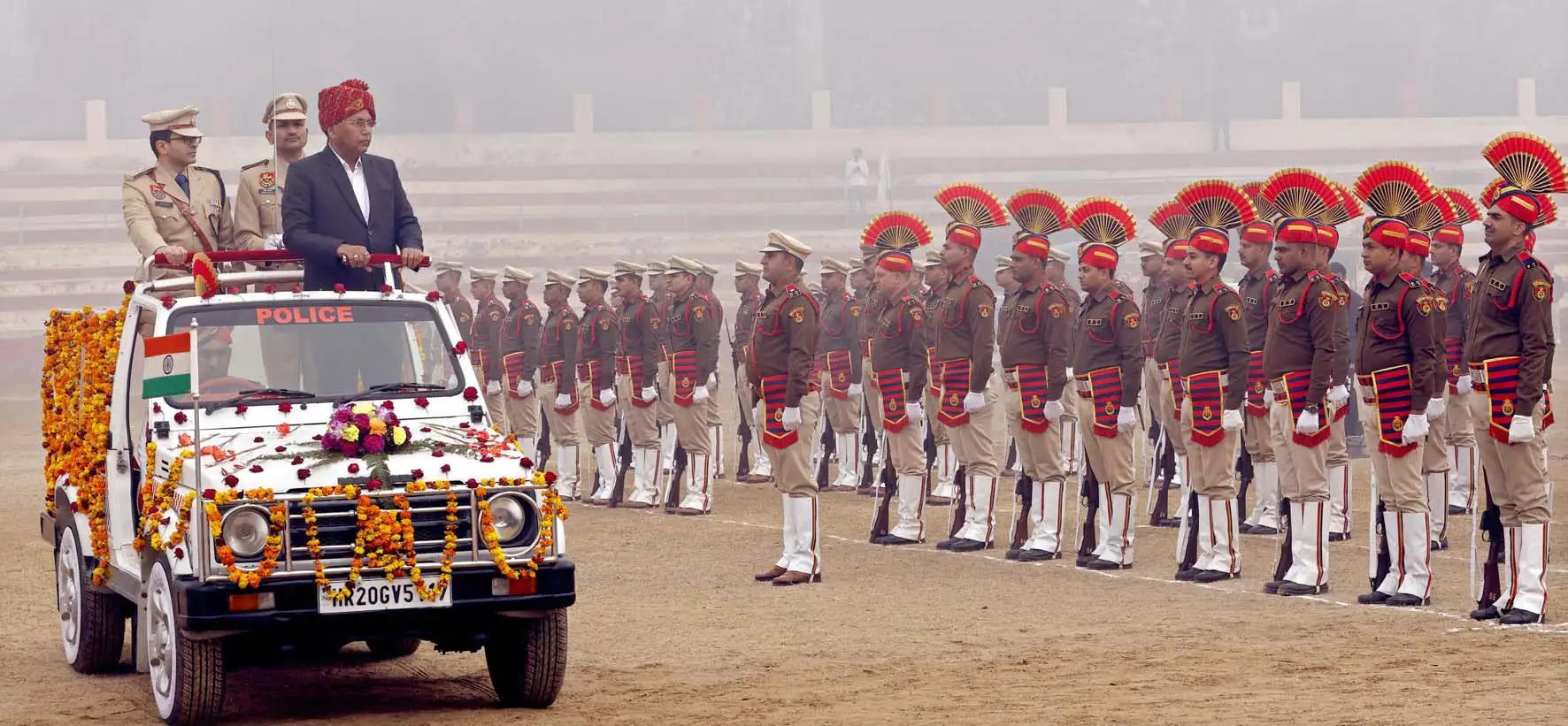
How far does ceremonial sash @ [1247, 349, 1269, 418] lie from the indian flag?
22.7ft

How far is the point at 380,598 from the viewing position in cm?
874

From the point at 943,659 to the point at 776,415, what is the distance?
10.8 ft

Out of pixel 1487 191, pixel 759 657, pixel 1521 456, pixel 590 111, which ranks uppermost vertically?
pixel 590 111

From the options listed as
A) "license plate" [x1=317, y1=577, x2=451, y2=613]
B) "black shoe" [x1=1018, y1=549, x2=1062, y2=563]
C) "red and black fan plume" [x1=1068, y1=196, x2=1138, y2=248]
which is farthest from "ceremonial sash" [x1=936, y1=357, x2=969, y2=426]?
"license plate" [x1=317, y1=577, x2=451, y2=613]

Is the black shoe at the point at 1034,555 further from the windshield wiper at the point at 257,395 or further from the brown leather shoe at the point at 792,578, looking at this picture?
the windshield wiper at the point at 257,395

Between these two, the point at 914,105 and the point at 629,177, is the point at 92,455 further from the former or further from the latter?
the point at 914,105

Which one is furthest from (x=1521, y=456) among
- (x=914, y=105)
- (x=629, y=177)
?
(x=914, y=105)

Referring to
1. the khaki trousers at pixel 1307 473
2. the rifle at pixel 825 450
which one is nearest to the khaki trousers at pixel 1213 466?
the khaki trousers at pixel 1307 473

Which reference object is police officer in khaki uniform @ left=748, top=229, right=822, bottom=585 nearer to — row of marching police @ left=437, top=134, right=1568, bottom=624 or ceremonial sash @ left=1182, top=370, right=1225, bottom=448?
row of marching police @ left=437, top=134, right=1568, bottom=624

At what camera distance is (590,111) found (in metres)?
52.4

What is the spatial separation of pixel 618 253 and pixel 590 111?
5.88 meters

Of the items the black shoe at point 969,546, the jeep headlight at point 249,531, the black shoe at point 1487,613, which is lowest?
the black shoe at point 969,546

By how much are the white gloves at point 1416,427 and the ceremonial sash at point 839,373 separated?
9.22 metres

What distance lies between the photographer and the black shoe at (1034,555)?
47.9 feet
